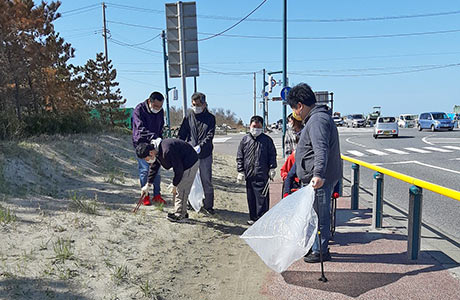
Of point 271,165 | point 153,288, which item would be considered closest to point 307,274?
point 153,288

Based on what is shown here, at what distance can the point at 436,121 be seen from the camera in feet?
97.2

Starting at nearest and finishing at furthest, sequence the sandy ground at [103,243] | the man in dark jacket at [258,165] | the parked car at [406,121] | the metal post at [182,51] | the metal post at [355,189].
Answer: the sandy ground at [103,243] → the man in dark jacket at [258,165] → the metal post at [355,189] → the metal post at [182,51] → the parked car at [406,121]

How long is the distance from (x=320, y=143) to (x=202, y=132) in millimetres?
2487

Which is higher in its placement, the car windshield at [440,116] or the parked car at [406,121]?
the car windshield at [440,116]

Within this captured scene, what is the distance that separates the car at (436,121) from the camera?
96.2 feet

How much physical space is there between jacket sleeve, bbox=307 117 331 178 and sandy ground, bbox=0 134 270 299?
1290 mm

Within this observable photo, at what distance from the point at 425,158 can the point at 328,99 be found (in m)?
6.34

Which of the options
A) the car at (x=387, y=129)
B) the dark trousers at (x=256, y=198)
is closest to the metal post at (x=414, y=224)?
the dark trousers at (x=256, y=198)

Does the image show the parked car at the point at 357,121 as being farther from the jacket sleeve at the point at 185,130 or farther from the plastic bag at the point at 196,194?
the plastic bag at the point at 196,194

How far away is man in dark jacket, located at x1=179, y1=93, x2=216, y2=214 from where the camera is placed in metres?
5.46

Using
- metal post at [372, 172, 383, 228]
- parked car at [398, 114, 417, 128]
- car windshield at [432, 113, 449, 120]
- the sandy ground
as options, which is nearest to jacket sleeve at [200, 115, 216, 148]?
the sandy ground

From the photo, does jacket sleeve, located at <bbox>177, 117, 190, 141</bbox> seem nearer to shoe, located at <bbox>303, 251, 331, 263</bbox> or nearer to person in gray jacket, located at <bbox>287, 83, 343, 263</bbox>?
person in gray jacket, located at <bbox>287, 83, 343, 263</bbox>

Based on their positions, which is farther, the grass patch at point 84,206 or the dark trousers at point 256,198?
the dark trousers at point 256,198

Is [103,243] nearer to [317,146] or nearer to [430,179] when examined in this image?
[317,146]
